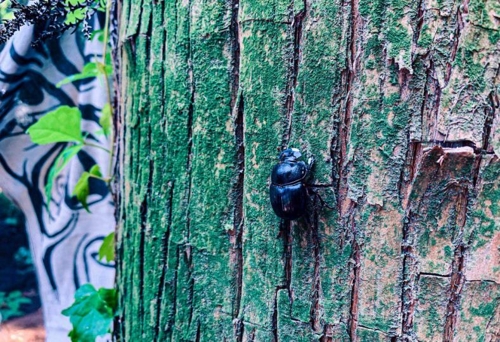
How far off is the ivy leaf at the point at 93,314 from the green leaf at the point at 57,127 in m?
0.47

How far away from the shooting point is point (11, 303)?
230 cm

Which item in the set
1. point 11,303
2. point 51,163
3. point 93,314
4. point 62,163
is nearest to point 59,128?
point 62,163

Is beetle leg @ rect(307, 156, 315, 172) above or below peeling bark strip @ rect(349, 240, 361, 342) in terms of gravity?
above

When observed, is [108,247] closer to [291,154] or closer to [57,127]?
[57,127]

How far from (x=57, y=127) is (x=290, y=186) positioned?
945 millimetres

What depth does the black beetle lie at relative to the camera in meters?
0.62

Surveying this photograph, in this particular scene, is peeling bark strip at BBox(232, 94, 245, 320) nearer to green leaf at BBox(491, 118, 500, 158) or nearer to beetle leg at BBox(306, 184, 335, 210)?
beetle leg at BBox(306, 184, 335, 210)

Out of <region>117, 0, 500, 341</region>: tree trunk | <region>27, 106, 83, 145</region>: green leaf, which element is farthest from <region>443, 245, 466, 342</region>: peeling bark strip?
<region>27, 106, 83, 145</region>: green leaf

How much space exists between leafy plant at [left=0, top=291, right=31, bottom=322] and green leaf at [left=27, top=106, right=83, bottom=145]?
1.37 meters

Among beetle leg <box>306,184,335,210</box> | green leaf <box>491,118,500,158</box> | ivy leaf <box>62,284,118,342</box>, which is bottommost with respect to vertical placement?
ivy leaf <box>62,284,118,342</box>

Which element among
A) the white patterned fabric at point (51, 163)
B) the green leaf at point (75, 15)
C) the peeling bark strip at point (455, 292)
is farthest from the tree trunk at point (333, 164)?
the white patterned fabric at point (51, 163)

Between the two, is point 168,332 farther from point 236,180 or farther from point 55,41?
point 55,41

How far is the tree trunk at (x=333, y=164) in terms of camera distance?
1.90 ft

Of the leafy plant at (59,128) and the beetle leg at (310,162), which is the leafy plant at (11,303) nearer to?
the leafy plant at (59,128)
